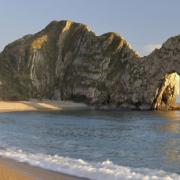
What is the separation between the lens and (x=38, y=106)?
111 metres

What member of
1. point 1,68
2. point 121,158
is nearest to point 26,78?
point 1,68

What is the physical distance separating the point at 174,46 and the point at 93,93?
86.0 ft

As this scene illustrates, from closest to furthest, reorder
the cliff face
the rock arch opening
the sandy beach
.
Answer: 1. the sandy beach
2. the rock arch opening
3. the cliff face

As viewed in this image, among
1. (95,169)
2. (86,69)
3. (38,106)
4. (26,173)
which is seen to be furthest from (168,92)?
(26,173)

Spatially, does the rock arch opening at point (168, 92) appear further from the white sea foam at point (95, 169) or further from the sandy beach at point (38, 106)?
the white sea foam at point (95, 169)

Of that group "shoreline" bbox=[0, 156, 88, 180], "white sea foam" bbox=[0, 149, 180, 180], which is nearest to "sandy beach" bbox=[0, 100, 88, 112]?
"white sea foam" bbox=[0, 149, 180, 180]

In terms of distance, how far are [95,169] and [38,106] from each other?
3680 inches

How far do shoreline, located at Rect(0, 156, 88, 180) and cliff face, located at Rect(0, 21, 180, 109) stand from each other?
8502cm

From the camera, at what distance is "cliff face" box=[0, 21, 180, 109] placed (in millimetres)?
106938

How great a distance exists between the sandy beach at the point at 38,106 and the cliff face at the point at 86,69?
3815 mm

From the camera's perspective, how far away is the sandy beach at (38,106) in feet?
344

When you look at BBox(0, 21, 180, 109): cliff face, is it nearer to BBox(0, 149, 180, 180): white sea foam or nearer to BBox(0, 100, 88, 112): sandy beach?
BBox(0, 100, 88, 112): sandy beach

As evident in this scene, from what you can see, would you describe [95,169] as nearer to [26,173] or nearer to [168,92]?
[26,173]

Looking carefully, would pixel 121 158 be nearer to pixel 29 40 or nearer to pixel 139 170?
pixel 139 170
